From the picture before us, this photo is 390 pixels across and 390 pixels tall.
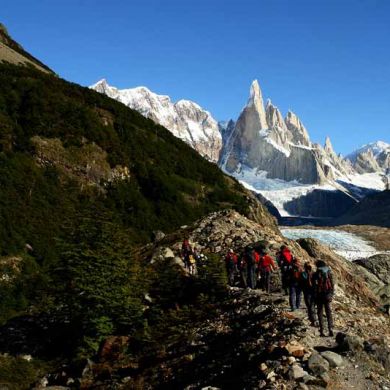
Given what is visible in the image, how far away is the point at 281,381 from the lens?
12914mm

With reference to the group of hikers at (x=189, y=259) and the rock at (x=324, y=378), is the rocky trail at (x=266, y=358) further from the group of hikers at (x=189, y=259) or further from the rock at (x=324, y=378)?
the group of hikers at (x=189, y=259)

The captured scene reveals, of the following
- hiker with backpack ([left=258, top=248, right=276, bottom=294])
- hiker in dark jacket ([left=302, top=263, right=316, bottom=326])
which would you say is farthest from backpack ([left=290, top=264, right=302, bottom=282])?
hiker with backpack ([left=258, top=248, right=276, bottom=294])

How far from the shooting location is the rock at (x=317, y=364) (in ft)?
43.7

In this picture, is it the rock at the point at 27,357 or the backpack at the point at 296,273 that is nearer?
the backpack at the point at 296,273

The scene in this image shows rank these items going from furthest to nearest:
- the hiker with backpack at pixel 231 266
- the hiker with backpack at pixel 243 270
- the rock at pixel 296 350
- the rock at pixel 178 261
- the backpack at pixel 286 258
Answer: the rock at pixel 178 261 → the hiker with backpack at pixel 231 266 → the hiker with backpack at pixel 243 270 → the backpack at pixel 286 258 → the rock at pixel 296 350

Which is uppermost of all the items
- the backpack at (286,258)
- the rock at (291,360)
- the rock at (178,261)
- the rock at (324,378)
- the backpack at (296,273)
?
the rock at (178,261)

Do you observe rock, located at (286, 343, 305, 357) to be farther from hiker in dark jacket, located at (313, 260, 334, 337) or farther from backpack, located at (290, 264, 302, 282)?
backpack, located at (290, 264, 302, 282)

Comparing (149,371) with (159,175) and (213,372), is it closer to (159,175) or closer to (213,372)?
(213,372)

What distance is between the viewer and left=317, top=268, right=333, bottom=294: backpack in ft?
55.1

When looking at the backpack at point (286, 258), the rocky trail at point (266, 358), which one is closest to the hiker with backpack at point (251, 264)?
the backpack at point (286, 258)

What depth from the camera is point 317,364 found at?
13.5m

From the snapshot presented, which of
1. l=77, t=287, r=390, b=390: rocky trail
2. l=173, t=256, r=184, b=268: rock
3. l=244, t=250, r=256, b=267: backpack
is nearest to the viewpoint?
l=77, t=287, r=390, b=390: rocky trail

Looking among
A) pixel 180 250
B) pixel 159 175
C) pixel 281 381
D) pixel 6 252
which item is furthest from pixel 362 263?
pixel 281 381

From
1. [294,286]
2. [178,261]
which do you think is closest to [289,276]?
[294,286]
